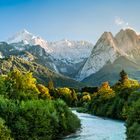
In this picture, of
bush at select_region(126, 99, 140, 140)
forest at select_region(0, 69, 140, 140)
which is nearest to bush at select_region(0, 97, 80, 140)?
forest at select_region(0, 69, 140, 140)

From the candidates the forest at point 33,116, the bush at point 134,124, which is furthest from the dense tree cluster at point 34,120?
the bush at point 134,124

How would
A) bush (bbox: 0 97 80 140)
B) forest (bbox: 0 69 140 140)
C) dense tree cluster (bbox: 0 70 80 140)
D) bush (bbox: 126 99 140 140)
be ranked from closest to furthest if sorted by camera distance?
1. bush (bbox: 126 99 140 140)
2. forest (bbox: 0 69 140 140)
3. dense tree cluster (bbox: 0 70 80 140)
4. bush (bbox: 0 97 80 140)

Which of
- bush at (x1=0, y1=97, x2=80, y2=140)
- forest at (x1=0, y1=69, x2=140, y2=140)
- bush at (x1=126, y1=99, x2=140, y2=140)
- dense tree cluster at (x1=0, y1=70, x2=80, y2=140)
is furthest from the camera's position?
bush at (x1=0, y1=97, x2=80, y2=140)

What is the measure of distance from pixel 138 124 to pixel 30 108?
62.6 feet

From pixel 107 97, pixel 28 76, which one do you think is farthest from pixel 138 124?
pixel 107 97

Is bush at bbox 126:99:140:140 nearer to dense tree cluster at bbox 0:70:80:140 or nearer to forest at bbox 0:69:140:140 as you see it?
forest at bbox 0:69:140:140

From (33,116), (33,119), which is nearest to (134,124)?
(33,119)

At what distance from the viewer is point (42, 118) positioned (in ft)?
255

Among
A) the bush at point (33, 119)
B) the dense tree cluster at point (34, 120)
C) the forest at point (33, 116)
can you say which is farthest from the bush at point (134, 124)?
the dense tree cluster at point (34, 120)

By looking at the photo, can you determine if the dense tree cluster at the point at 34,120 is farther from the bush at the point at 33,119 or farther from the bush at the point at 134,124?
the bush at the point at 134,124

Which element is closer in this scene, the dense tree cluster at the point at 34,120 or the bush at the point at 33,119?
the dense tree cluster at the point at 34,120

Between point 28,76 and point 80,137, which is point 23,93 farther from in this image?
point 80,137

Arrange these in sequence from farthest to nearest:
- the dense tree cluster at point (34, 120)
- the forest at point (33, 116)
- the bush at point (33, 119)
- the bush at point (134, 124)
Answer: the bush at point (33, 119)
the dense tree cluster at point (34, 120)
the forest at point (33, 116)
the bush at point (134, 124)

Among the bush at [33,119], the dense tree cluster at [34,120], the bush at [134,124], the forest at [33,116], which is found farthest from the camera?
the bush at [33,119]
